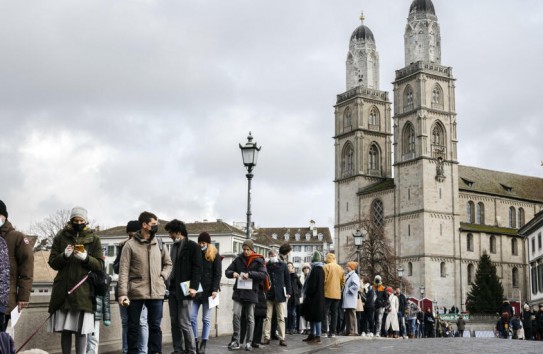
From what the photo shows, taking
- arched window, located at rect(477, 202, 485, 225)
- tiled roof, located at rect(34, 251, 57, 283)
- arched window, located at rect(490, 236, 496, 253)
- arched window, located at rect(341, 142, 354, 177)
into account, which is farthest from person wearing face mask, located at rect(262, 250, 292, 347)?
arched window, located at rect(341, 142, 354, 177)

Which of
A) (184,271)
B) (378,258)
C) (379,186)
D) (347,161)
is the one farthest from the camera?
(347,161)

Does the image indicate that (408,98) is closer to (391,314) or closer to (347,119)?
(347,119)

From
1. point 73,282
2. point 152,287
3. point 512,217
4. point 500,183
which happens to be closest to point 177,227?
point 152,287

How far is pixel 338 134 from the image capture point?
10462 centimetres

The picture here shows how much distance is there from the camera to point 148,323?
11000 millimetres

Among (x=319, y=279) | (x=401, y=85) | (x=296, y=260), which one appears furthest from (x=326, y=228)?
(x=319, y=279)

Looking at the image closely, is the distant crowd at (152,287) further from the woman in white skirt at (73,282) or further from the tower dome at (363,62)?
the tower dome at (363,62)

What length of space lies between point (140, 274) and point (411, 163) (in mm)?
81200

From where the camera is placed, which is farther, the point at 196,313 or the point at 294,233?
the point at 294,233

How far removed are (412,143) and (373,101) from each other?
1384cm

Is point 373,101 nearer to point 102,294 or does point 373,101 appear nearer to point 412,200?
point 412,200

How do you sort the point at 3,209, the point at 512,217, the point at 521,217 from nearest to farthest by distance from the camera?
the point at 3,209, the point at 512,217, the point at 521,217

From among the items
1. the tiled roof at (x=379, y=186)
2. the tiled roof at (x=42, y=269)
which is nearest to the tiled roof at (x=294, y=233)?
the tiled roof at (x=379, y=186)

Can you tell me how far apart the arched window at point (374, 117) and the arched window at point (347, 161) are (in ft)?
13.0
